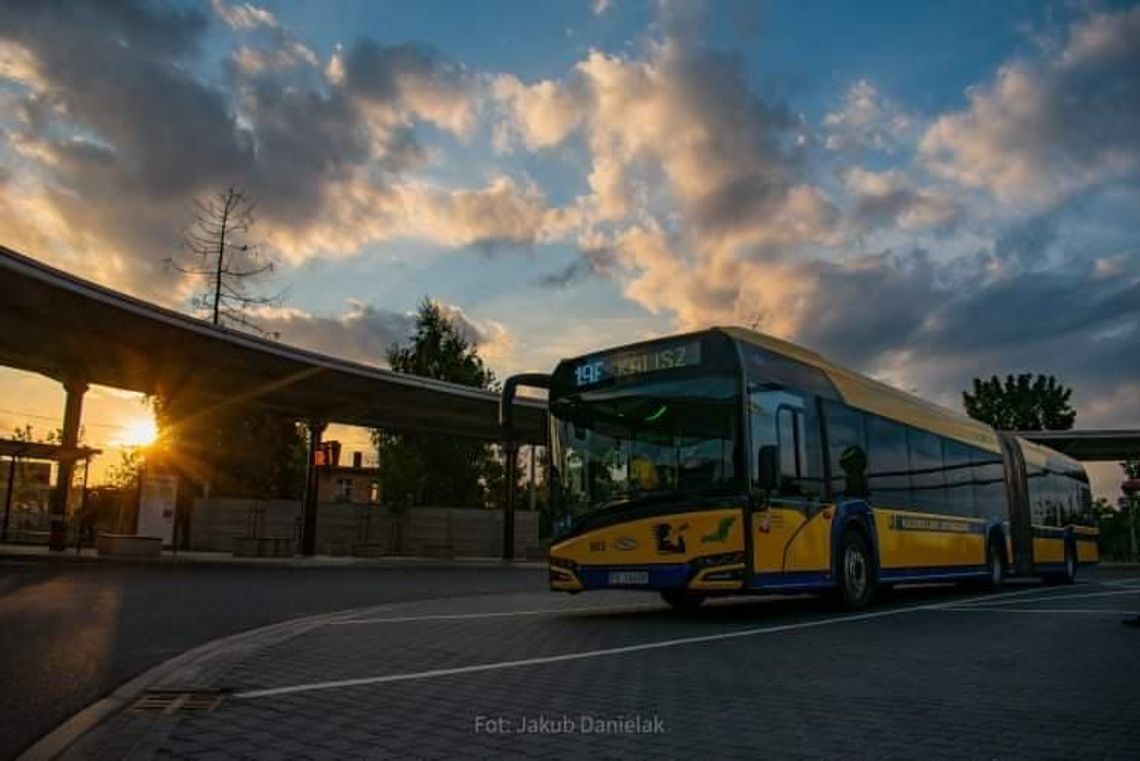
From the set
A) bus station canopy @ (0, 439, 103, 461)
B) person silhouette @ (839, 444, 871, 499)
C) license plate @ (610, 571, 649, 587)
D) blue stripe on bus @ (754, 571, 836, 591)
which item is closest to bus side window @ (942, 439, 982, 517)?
person silhouette @ (839, 444, 871, 499)

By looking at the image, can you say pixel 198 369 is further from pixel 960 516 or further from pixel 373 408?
pixel 960 516

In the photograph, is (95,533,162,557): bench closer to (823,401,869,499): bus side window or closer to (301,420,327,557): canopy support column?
(301,420,327,557): canopy support column

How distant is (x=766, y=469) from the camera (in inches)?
418

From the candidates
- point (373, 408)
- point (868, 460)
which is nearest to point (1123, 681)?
point (868, 460)

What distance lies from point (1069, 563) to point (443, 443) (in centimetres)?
3542

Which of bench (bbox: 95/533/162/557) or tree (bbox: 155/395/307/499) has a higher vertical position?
tree (bbox: 155/395/307/499)

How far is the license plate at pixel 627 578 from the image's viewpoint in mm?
10555

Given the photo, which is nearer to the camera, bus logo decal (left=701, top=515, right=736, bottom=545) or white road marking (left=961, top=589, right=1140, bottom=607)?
bus logo decal (left=701, top=515, right=736, bottom=545)

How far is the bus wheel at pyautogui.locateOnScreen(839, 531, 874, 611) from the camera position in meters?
12.2

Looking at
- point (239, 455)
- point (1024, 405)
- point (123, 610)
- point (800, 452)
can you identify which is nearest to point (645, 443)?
point (800, 452)

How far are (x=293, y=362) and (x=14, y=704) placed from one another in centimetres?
2071

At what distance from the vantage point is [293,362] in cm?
2569

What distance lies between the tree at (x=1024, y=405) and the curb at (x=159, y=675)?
61461 mm

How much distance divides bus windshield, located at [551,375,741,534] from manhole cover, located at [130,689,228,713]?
581 centimetres
